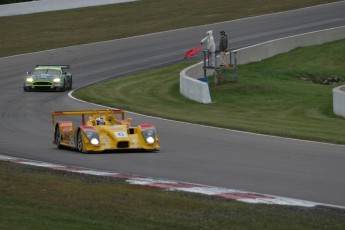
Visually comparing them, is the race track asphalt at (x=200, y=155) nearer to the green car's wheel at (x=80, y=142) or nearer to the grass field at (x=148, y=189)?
the green car's wheel at (x=80, y=142)

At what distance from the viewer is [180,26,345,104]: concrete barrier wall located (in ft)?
106

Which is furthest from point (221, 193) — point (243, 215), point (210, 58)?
point (210, 58)

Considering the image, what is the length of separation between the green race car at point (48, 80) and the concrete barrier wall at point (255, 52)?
16.9ft

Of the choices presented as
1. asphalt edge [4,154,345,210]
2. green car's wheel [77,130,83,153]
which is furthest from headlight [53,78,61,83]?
asphalt edge [4,154,345,210]

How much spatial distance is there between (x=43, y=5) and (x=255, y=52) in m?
26.9

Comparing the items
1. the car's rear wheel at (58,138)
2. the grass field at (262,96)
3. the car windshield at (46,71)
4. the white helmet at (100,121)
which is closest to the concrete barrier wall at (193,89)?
the grass field at (262,96)

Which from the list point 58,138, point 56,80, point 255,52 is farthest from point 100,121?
point 255,52

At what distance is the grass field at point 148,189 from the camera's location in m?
10.1

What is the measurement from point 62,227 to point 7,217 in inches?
32.9

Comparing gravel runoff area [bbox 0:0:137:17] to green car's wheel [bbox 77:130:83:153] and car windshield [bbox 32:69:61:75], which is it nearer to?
car windshield [bbox 32:69:61:75]

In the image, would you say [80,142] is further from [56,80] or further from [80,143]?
[56,80]

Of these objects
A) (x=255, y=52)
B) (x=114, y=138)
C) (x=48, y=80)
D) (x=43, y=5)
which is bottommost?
(x=48, y=80)

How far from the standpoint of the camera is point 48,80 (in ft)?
124

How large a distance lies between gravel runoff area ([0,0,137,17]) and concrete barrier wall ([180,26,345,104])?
76.7ft
